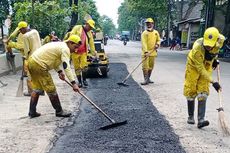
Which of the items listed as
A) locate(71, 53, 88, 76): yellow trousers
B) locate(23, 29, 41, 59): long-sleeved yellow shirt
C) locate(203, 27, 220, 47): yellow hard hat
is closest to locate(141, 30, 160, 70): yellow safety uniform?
locate(71, 53, 88, 76): yellow trousers

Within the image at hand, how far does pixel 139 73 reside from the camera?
1414 centimetres

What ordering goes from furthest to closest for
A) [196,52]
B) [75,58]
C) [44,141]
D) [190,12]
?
[190,12] < [75,58] < [196,52] < [44,141]

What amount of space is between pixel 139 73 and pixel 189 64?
7.88m

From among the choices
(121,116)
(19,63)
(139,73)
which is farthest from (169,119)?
(19,63)

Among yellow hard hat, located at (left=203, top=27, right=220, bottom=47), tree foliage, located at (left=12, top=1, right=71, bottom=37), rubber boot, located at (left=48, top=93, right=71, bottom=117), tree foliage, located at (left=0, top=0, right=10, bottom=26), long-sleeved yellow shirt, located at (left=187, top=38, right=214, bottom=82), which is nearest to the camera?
yellow hard hat, located at (left=203, top=27, right=220, bottom=47)

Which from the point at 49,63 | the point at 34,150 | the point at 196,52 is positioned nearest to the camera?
the point at 34,150

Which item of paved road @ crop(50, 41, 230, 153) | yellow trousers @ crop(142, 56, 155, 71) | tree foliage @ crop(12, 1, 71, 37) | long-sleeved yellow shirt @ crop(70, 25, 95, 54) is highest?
tree foliage @ crop(12, 1, 71, 37)

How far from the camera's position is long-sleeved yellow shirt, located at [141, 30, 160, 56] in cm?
1100

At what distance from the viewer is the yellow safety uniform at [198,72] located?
5915 millimetres

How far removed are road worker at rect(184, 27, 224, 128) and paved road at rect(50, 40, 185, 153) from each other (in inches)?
23.1

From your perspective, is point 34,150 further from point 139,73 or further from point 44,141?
point 139,73

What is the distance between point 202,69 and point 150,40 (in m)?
5.24

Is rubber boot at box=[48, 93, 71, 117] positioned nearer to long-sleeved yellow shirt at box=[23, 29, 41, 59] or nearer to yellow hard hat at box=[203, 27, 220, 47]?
long-sleeved yellow shirt at box=[23, 29, 41, 59]

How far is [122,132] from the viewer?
5902 millimetres
